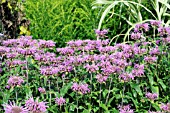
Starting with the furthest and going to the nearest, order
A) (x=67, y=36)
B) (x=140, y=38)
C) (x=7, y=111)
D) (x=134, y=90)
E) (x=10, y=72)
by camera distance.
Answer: (x=67, y=36) < (x=140, y=38) < (x=10, y=72) < (x=134, y=90) < (x=7, y=111)

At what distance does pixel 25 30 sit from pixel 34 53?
6.89 feet

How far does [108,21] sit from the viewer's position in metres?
4.76

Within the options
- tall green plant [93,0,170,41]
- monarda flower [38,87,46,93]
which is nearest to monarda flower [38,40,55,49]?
monarda flower [38,87,46,93]

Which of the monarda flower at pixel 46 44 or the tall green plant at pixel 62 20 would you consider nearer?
the monarda flower at pixel 46 44

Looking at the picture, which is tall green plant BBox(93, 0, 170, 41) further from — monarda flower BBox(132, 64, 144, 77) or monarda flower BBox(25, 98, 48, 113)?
monarda flower BBox(25, 98, 48, 113)

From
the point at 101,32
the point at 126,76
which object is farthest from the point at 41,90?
the point at 101,32

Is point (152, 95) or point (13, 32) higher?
point (13, 32)

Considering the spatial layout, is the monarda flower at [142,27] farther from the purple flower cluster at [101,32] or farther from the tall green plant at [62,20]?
the tall green plant at [62,20]

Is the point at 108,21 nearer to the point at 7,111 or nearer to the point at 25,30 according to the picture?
the point at 25,30

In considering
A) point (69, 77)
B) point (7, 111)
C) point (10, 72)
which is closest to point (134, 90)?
point (69, 77)

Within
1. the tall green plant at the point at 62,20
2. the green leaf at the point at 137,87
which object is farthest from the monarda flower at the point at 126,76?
the tall green plant at the point at 62,20

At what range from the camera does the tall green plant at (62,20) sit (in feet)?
15.0

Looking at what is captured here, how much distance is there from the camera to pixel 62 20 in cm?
466

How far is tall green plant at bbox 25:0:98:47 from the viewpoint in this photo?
15.0 feet
